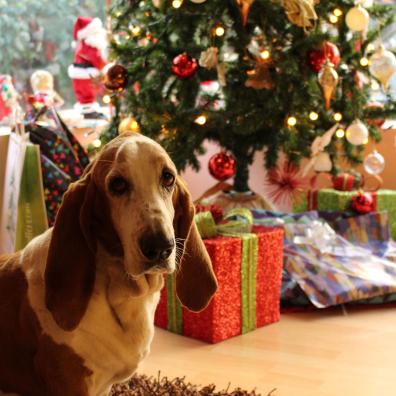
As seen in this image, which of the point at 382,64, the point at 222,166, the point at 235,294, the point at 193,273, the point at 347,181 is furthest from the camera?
the point at 347,181

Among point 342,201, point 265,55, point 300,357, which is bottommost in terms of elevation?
point 300,357

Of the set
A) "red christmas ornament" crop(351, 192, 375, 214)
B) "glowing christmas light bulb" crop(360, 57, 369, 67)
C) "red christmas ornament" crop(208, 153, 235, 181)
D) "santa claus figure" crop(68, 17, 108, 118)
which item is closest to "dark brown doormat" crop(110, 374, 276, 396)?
"red christmas ornament" crop(208, 153, 235, 181)

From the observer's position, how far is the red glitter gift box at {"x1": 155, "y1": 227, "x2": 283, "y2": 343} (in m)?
2.03

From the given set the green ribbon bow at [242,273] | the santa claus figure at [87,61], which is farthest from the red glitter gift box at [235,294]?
the santa claus figure at [87,61]

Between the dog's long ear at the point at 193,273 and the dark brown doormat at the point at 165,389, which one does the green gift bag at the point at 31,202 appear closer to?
the dark brown doormat at the point at 165,389

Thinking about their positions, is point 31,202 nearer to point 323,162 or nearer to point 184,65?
point 184,65

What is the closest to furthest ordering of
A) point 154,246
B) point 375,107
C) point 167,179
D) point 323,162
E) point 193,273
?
Answer: point 154,246 < point 167,179 < point 193,273 < point 323,162 < point 375,107

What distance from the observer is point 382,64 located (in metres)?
2.58

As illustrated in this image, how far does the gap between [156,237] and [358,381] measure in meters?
1.01

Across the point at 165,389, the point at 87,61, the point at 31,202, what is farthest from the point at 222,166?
the point at 87,61

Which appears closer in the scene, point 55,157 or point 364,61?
point 55,157

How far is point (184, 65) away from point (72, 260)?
1.61 metres

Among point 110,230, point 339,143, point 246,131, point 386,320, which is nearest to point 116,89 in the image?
point 246,131

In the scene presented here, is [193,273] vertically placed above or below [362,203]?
above
